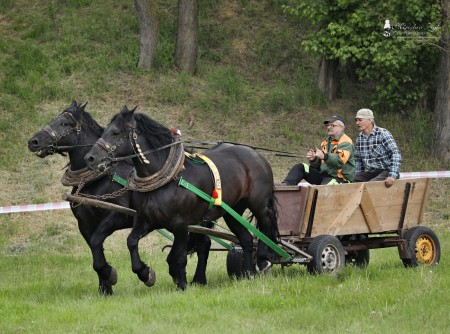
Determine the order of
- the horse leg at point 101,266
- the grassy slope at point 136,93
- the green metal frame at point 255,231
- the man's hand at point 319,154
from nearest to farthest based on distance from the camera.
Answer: the green metal frame at point 255,231 → the horse leg at point 101,266 → the man's hand at point 319,154 → the grassy slope at point 136,93

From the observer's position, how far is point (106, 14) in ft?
79.9

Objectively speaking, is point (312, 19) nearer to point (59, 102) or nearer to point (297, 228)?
point (59, 102)

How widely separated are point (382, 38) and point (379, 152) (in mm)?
8543

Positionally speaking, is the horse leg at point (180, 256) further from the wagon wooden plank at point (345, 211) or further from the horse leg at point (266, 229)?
the wagon wooden plank at point (345, 211)

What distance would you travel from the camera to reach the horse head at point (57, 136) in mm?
11648

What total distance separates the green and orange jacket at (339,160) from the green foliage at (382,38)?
811cm

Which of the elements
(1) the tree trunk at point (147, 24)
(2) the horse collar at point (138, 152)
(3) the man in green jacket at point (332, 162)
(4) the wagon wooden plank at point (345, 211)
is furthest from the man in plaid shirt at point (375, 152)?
(1) the tree trunk at point (147, 24)

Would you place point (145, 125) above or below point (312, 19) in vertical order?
below

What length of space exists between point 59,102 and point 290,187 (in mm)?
10268

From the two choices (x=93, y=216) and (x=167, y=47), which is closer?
(x=93, y=216)

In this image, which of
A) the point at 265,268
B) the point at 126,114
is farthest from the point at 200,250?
the point at 126,114

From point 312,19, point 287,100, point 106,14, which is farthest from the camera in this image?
point 106,14

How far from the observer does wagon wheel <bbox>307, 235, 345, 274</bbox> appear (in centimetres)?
1135

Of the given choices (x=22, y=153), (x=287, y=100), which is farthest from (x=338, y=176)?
(x=287, y=100)
